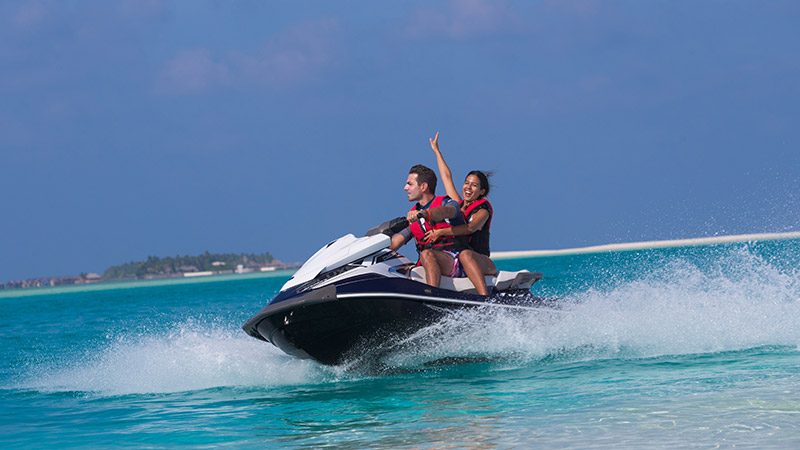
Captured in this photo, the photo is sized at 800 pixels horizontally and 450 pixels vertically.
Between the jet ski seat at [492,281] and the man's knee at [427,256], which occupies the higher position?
the man's knee at [427,256]

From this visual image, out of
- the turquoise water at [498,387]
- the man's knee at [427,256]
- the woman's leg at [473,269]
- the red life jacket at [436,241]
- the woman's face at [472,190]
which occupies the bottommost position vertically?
the turquoise water at [498,387]

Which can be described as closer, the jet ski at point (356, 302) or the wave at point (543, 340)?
the jet ski at point (356, 302)

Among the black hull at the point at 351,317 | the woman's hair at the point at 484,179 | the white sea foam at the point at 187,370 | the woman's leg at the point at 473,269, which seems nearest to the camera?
the black hull at the point at 351,317

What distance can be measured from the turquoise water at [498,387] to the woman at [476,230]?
1.31 ft

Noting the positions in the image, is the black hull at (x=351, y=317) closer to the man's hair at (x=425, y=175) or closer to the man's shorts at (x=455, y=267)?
the man's shorts at (x=455, y=267)

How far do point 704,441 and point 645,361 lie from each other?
2912mm

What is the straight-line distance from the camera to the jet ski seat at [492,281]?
22.8 ft

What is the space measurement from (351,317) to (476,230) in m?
1.31

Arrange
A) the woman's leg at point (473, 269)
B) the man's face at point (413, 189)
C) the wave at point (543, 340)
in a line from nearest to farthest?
the man's face at point (413, 189), the woman's leg at point (473, 269), the wave at point (543, 340)

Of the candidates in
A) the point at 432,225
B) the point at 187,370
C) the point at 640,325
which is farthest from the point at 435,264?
the point at 187,370

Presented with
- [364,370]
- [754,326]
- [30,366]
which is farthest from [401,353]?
[30,366]

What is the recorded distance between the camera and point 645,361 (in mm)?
7098

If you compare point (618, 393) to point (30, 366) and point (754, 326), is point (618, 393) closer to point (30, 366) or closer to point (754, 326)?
point (754, 326)

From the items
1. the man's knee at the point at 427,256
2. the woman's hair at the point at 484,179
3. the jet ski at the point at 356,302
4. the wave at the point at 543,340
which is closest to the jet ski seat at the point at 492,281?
the jet ski at the point at 356,302
